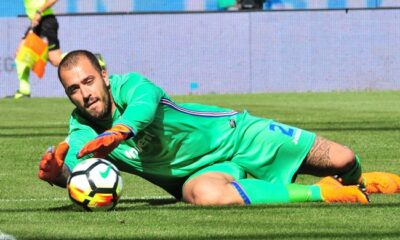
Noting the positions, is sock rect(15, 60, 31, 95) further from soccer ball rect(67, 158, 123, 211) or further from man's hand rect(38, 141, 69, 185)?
soccer ball rect(67, 158, 123, 211)

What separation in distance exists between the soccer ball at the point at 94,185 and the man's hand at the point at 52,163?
0.42 feet

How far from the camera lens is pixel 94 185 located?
6.85 metres

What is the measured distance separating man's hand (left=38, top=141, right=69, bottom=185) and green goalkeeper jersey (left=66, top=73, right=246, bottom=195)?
21 cm

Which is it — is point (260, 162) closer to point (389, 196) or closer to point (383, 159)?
point (389, 196)

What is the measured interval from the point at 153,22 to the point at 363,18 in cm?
436

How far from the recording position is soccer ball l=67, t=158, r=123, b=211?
6.86 m

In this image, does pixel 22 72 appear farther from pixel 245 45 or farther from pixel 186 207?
pixel 186 207

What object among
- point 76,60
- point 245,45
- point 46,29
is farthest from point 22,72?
point 76,60

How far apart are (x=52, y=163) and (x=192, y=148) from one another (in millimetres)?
917

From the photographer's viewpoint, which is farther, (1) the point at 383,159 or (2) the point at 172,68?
(2) the point at 172,68

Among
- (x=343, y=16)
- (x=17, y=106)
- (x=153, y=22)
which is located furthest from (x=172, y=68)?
(x=17, y=106)

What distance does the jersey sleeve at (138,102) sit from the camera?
6680 millimetres

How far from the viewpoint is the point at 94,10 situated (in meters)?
25.3

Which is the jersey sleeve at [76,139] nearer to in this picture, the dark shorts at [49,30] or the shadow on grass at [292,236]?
the shadow on grass at [292,236]
